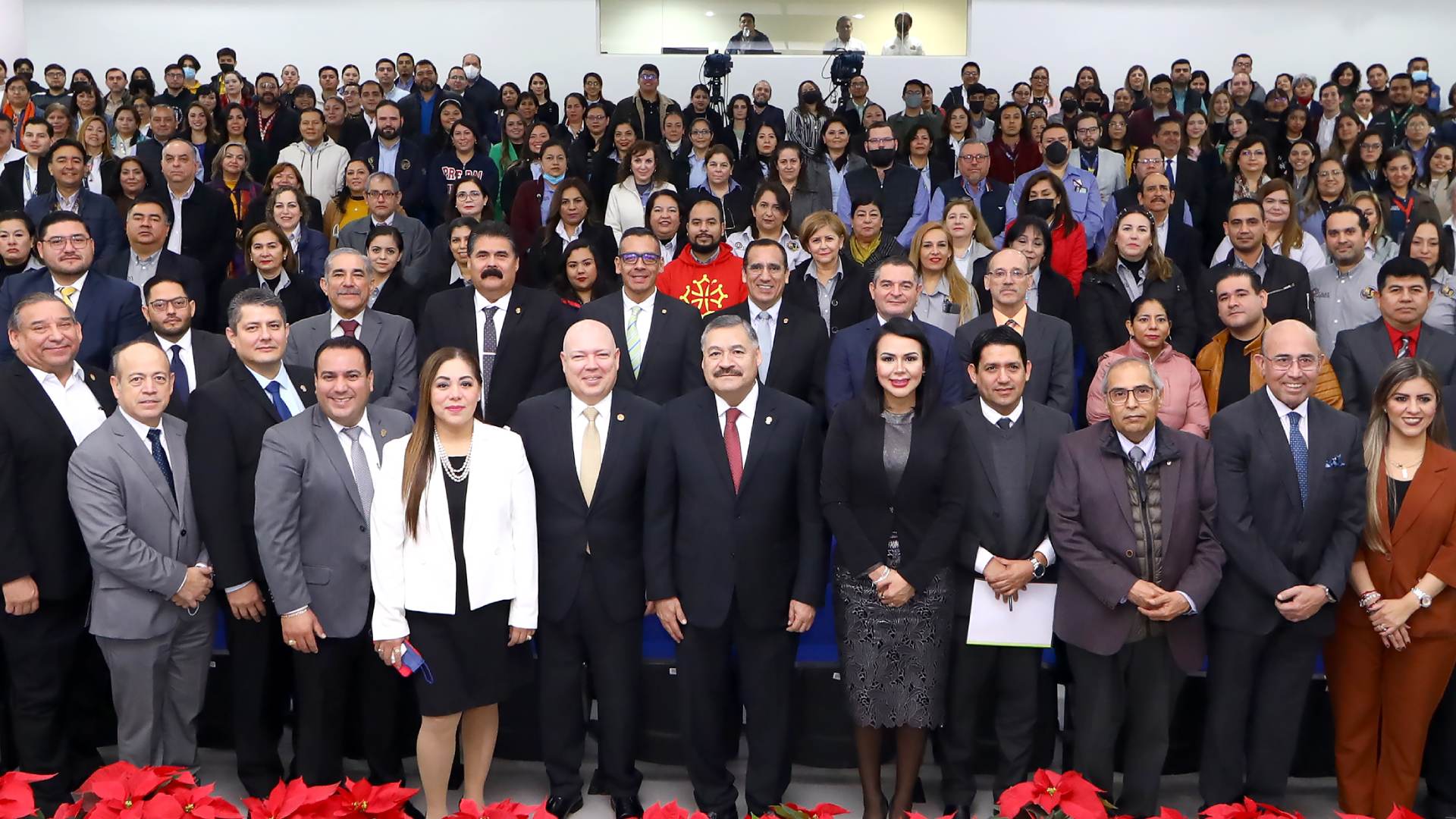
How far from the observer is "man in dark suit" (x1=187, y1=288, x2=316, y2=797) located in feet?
12.0

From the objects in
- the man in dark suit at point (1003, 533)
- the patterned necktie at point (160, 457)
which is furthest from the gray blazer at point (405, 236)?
the man in dark suit at point (1003, 533)

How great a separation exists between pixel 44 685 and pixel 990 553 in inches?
110

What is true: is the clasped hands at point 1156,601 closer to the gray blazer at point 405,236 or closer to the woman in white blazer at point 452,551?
the woman in white blazer at point 452,551

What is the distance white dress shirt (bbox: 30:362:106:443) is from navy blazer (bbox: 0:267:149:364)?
0.93 metres

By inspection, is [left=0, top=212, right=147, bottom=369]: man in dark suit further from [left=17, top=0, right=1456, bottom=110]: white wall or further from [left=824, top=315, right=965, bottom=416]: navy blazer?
[left=17, top=0, right=1456, bottom=110]: white wall

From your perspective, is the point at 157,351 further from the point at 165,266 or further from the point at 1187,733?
the point at 1187,733

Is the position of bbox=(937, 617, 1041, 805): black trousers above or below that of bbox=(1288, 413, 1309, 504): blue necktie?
below

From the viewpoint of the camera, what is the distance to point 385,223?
6824mm

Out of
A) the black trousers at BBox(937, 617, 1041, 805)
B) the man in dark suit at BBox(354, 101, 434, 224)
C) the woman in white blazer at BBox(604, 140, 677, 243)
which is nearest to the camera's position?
the black trousers at BBox(937, 617, 1041, 805)

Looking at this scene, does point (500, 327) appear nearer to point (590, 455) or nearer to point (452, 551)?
point (590, 455)

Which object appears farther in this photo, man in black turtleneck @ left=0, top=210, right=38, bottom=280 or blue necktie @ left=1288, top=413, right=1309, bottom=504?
man in black turtleneck @ left=0, top=210, right=38, bottom=280

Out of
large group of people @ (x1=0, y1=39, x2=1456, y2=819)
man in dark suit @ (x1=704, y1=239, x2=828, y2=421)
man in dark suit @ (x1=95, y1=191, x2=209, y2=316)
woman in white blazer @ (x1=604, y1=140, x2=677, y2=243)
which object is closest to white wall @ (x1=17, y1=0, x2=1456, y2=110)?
woman in white blazer @ (x1=604, y1=140, x2=677, y2=243)

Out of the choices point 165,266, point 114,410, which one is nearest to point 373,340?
point 114,410

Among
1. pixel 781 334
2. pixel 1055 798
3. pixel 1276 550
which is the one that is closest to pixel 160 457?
pixel 781 334
